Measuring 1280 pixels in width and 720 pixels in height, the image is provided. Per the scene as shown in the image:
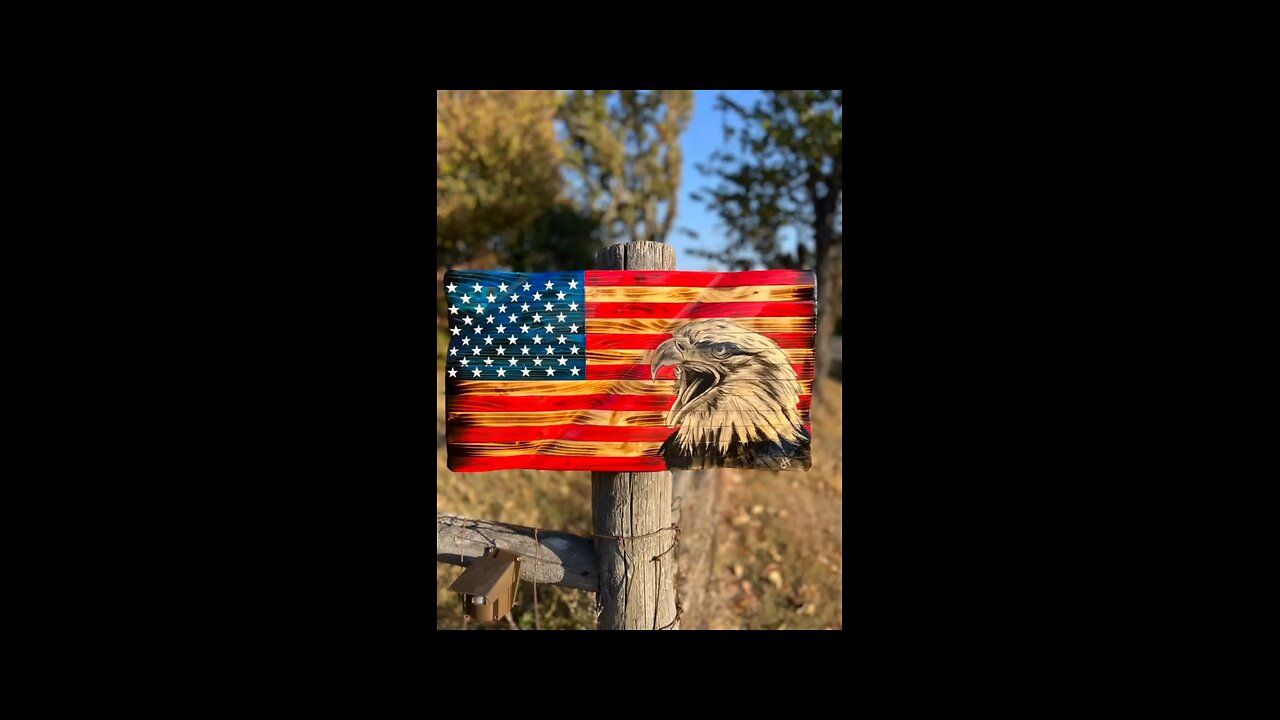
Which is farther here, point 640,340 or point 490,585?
point 640,340

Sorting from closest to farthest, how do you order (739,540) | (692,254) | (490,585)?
(490,585), (739,540), (692,254)

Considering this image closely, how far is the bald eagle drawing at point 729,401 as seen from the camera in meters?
2.35

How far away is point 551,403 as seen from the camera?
2379 mm

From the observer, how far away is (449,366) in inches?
93.4

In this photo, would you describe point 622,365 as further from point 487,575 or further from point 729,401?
point 487,575

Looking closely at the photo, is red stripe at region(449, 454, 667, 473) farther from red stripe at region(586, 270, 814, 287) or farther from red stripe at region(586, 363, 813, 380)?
red stripe at region(586, 270, 814, 287)

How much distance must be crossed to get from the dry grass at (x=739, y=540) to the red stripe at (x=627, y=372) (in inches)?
80.5

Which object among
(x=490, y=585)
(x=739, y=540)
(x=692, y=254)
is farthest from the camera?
(x=692, y=254)

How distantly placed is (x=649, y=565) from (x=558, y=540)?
0.47 metres

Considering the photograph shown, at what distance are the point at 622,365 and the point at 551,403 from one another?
0.39m

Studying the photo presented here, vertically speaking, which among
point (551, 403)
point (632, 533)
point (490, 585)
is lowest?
point (490, 585)

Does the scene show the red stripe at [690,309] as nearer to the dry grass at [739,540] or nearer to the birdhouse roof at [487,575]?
the birdhouse roof at [487,575]

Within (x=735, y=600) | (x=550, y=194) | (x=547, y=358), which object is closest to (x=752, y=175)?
(x=550, y=194)

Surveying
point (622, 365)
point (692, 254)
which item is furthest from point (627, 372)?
point (692, 254)
